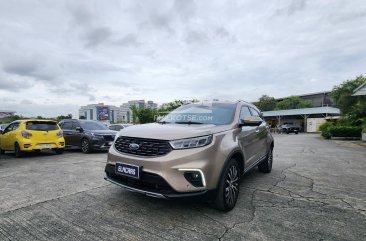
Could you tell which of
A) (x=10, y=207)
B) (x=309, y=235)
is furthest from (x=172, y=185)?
(x=10, y=207)

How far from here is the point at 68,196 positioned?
4324 mm

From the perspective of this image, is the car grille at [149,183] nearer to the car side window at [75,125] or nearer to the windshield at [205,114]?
the windshield at [205,114]

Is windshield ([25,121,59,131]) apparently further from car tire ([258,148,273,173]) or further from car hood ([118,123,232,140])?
car tire ([258,148,273,173])

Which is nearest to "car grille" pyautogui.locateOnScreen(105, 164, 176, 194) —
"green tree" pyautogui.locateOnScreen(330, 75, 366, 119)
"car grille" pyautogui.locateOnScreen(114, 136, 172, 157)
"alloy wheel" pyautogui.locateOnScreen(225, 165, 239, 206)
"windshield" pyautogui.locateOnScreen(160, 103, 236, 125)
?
"car grille" pyautogui.locateOnScreen(114, 136, 172, 157)

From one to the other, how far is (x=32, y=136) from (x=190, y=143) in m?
7.99

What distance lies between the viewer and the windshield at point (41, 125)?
9250mm

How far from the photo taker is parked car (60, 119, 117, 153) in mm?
10336

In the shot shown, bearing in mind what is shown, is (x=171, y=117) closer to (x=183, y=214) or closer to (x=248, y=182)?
(x=183, y=214)

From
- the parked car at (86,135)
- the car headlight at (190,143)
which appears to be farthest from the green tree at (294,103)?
the car headlight at (190,143)

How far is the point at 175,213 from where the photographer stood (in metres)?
3.57

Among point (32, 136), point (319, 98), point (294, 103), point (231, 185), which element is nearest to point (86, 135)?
point (32, 136)

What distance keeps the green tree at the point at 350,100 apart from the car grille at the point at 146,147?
25783mm

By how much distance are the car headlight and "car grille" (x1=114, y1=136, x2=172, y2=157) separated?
0.09 m

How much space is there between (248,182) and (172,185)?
2.79m
